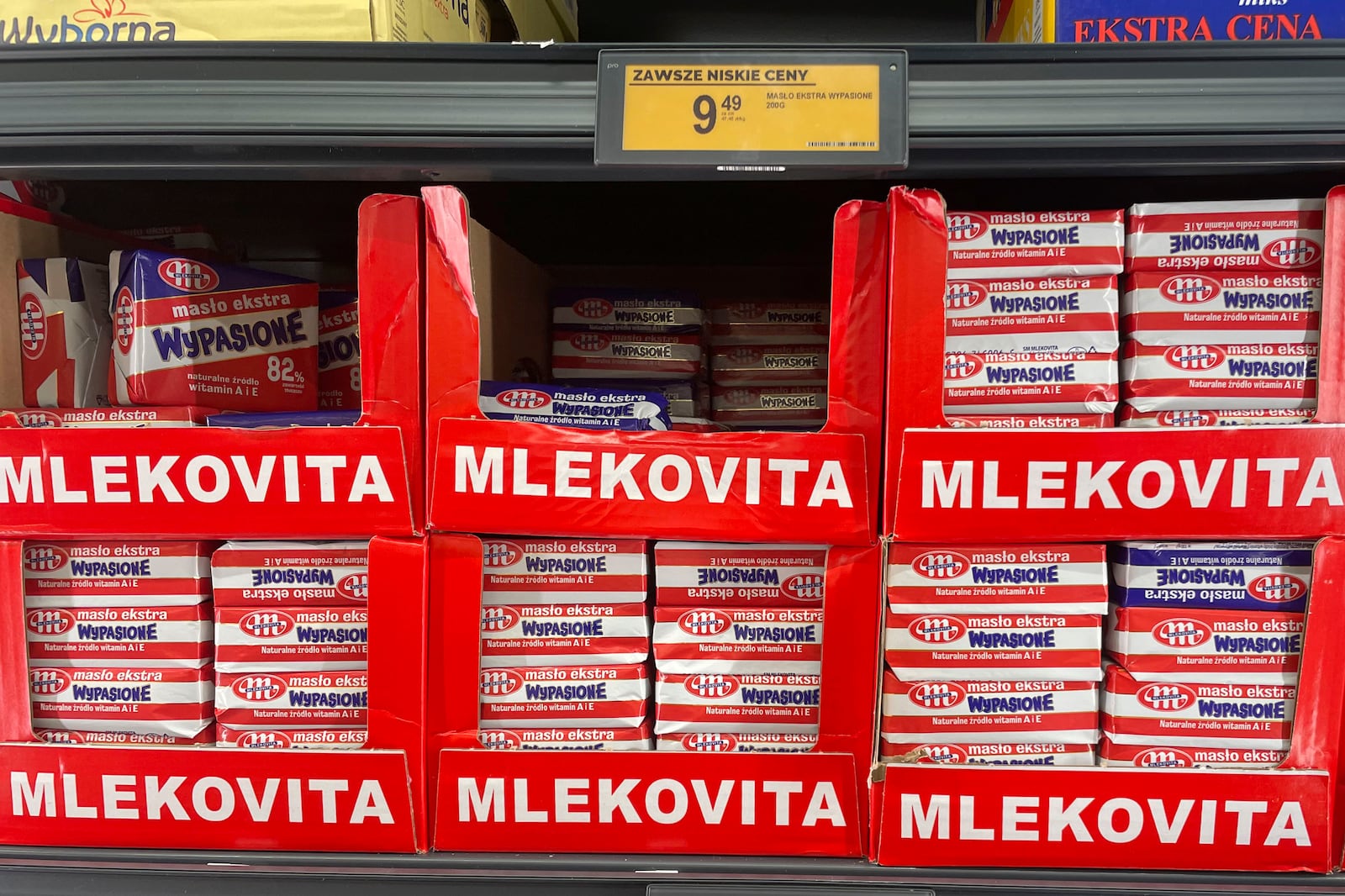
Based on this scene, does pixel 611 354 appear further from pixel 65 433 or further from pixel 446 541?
pixel 65 433

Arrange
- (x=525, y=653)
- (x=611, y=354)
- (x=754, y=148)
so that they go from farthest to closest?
(x=611, y=354) < (x=525, y=653) < (x=754, y=148)

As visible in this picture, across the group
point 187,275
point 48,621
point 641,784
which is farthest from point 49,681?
point 641,784

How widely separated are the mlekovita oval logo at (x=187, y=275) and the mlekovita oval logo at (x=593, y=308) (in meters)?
0.55

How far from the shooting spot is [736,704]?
3.09 feet

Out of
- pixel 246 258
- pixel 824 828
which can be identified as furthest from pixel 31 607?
pixel 824 828

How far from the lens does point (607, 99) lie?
2.67 ft

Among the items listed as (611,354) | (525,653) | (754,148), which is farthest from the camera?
(611,354)

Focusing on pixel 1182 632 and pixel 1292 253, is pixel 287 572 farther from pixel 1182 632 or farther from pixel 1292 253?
pixel 1292 253

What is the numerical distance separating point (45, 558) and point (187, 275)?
0.40 m

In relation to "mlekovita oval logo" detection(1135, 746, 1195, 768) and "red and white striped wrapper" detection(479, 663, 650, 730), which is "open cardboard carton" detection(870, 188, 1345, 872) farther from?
"red and white striped wrapper" detection(479, 663, 650, 730)

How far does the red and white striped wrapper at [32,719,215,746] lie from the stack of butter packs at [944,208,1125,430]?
1.05 metres

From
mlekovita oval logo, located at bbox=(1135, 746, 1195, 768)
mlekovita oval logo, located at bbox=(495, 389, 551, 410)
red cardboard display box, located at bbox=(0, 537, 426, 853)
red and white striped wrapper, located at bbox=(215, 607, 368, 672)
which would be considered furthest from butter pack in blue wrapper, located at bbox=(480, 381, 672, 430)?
mlekovita oval logo, located at bbox=(1135, 746, 1195, 768)

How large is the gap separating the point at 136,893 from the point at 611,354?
994 millimetres

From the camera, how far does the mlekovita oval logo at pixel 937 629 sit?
911 millimetres
